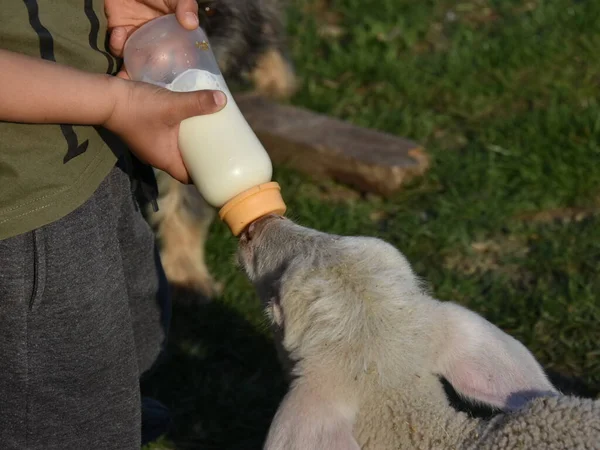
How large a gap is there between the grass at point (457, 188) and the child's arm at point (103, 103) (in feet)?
2.02

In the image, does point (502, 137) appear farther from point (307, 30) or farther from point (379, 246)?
point (379, 246)

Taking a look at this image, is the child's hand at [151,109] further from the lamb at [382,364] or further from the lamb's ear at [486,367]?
the lamb's ear at [486,367]

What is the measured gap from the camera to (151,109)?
2621 mm

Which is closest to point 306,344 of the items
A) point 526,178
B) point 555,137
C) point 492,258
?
point 492,258

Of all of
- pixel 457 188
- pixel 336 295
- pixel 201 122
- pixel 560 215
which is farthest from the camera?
pixel 457 188

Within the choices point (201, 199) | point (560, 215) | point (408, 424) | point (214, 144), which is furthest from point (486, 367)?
point (201, 199)

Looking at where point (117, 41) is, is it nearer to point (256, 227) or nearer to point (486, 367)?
point (256, 227)

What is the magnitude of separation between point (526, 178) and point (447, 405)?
2.20 m

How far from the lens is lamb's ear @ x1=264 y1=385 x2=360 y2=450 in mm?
2443

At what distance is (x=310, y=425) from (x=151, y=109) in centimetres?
84

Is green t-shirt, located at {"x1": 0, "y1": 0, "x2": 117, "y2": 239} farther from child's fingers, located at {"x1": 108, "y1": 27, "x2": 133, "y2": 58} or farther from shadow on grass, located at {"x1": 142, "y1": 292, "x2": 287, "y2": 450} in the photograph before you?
shadow on grass, located at {"x1": 142, "y1": 292, "x2": 287, "y2": 450}

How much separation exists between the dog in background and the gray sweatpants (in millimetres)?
1313

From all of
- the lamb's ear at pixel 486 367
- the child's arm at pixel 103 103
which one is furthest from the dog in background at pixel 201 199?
the lamb's ear at pixel 486 367

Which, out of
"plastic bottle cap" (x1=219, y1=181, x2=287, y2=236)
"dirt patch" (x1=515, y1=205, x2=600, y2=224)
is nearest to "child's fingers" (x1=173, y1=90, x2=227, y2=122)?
"plastic bottle cap" (x1=219, y1=181, x2=287, y2=236)
